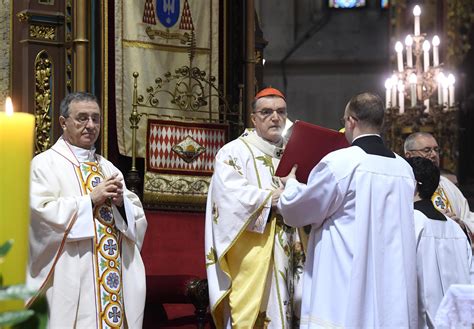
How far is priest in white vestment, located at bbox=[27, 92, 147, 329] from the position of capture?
14.9ft

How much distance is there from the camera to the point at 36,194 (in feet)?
15.1

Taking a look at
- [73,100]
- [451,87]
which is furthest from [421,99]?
[73,100]

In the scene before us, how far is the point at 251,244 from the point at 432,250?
105 cm

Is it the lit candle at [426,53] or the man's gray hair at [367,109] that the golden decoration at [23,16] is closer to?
the man's gray hair at [367,109]

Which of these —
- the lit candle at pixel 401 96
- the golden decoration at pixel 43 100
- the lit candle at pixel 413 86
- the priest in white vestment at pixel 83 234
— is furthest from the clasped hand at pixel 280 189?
the lit candle at pixel 401 96

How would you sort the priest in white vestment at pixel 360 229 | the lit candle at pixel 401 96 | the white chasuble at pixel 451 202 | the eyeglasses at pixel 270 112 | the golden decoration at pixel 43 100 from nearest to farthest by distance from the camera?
1. the priest in white vestment at pixel 360 229
2. the eyeglasses at pixel 270 112
3. the white chasuble at pixel 451 202
4. the golden decoration at pixel 43 100
5. the lit candle at pixel 401 96

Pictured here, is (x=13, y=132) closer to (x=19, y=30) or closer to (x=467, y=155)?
(x=19, y=30)

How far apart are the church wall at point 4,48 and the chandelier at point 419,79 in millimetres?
7219

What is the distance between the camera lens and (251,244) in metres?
5.28

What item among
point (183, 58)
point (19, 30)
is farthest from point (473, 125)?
point (19, 30)

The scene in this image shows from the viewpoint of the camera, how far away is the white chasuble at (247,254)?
5.14m

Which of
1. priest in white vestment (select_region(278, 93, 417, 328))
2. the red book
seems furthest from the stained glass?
priest in white vestment (select_region(278, 93, 417, 328))

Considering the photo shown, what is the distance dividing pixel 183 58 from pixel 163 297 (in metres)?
2.45

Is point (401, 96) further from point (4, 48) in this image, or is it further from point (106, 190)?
point (106, 190)
